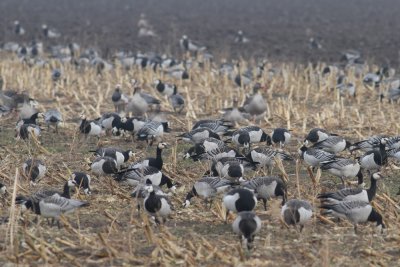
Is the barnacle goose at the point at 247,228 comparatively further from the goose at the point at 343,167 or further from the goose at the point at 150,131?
the goose at the point at 150,131

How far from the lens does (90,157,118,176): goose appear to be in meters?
13.5

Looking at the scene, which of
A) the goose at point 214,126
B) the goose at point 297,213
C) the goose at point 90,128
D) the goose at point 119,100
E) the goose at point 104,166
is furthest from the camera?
the goose at point 119,100

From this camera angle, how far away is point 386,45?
1551 inches

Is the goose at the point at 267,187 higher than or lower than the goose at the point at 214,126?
higher

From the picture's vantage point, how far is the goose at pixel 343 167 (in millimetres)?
13531

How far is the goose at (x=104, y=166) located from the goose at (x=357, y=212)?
156 inches

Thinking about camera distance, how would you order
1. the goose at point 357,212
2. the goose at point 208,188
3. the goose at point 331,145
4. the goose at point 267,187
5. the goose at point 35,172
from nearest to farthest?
the goose at point 357,212 → the goose at point 267,187 → the goose at point 208,188 → the goose at point 35,172 → the goose at point 331,145

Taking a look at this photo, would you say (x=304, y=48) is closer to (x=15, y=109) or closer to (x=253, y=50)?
(x=253, y=50)

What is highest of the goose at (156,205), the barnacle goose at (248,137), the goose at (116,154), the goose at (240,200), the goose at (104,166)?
the goose at (240,200)

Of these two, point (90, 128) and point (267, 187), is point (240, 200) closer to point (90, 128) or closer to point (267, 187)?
point (267, 187)

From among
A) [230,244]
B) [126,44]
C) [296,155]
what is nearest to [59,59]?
[126,44]

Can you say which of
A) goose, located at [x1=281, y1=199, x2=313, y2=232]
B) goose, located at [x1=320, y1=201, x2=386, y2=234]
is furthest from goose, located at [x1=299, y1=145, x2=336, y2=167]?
goose, located at [x1=281, y1=199, x2=313, y2=232]

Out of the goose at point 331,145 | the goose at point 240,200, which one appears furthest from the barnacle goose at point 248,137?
the goose at point 240,200

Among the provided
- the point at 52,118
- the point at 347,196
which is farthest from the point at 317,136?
the point at 52,118
